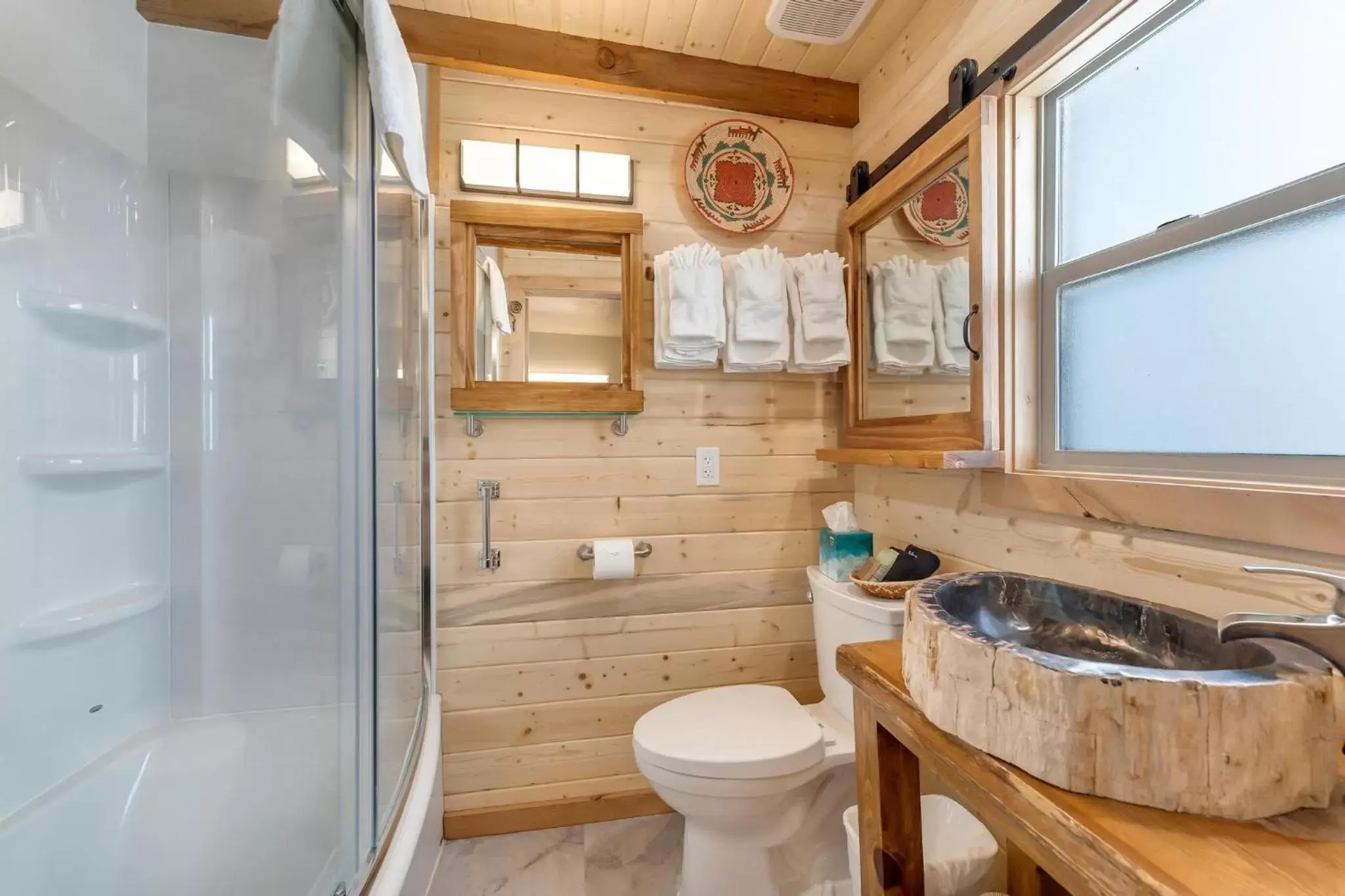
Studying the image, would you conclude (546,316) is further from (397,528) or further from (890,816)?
(890,816)

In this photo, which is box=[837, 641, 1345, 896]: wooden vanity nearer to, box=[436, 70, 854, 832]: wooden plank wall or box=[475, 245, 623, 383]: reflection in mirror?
box=[436, 70, 854, 832]: wooden plank wall

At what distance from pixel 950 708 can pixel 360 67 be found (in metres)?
1.52

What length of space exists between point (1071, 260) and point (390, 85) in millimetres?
1400

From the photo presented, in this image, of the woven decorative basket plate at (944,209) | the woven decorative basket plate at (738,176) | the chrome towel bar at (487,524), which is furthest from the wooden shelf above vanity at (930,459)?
the chrome towel bar at (487,524)

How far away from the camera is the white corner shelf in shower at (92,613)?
101 cm

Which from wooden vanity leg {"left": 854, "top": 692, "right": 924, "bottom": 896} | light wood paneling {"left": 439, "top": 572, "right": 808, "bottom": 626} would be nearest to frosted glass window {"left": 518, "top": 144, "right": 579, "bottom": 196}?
light wood paneling {"left": 439, "top": 572, "right": 808, "bottom": 626}

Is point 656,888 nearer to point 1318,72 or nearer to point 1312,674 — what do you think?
point 1312,674

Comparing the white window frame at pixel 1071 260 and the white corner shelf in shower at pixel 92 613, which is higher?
the white window frame at pixel 1071 260

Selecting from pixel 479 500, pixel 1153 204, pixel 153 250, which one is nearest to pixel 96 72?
pixel 153 250

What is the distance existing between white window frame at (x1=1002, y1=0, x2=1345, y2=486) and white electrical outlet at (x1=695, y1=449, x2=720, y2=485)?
829 millimetres

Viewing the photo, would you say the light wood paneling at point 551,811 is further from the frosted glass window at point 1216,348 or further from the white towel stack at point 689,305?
the frosted glass window at point 1216,348

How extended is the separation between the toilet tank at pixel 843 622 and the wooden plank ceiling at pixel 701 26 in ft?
5.19

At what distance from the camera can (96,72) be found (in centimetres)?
114

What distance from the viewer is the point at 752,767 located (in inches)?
45.0
